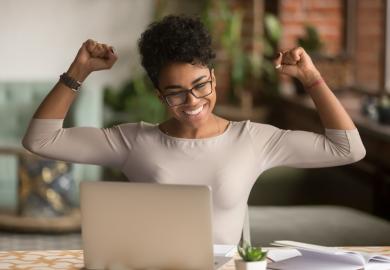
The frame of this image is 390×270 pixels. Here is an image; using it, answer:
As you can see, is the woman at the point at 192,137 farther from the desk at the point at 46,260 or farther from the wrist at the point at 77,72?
the desk at the point at 46,260

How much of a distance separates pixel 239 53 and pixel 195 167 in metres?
4.31

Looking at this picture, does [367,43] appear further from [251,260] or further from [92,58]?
[251,260]

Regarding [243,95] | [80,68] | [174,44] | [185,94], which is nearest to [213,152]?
[185,94]

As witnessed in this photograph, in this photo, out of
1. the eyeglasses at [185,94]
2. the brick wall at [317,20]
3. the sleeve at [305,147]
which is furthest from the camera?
the brick wall at [317,20]

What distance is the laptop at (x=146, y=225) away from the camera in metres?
1.84

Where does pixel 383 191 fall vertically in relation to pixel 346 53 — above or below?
below

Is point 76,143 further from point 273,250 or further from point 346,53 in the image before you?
point 346,53

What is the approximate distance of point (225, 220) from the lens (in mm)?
2305

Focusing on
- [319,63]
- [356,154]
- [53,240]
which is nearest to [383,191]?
[319,63]

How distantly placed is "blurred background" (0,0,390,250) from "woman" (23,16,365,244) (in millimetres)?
1445

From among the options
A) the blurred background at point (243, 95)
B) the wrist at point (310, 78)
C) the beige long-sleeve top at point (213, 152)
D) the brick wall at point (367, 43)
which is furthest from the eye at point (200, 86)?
the brick wall at point (367, 43)

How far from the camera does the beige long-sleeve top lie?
7.54 feet

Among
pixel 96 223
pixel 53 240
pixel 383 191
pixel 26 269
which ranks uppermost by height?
pixel 96 223

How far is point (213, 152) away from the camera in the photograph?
7.60 feet
